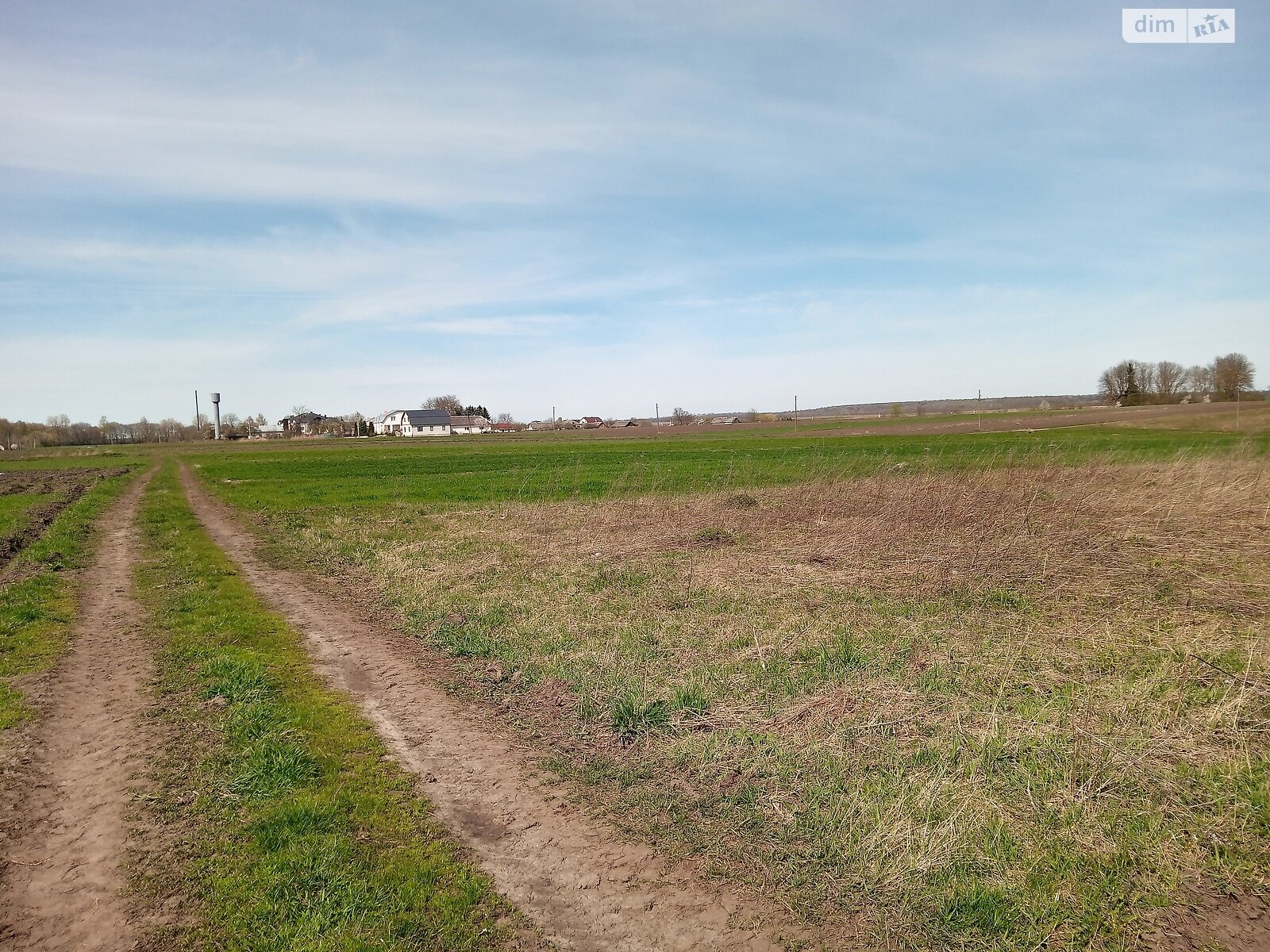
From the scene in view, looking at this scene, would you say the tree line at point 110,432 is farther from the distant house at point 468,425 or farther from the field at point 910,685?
the field at point 910,685

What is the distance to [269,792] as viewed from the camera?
553cm

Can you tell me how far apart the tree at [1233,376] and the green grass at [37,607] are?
118m

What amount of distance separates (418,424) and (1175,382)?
127291 mm

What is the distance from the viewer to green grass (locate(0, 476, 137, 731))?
324 inches

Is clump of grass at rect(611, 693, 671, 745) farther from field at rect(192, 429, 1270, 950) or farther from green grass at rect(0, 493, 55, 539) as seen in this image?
green grass at rect(0, 493, 55, 539)

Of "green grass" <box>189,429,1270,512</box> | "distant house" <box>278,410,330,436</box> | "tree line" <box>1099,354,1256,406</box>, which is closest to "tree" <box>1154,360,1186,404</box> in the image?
"tree line" <box>1099,354,1256,406</box>

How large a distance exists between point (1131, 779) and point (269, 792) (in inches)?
252

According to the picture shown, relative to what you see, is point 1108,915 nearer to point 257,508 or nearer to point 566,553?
point 566,553

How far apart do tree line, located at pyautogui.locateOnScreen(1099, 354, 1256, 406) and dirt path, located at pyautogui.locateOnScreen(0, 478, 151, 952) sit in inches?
4444

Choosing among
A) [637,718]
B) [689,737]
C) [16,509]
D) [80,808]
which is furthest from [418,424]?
[689,737]

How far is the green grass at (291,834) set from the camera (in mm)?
4066

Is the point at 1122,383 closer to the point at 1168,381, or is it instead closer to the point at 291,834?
the point at 1168,381

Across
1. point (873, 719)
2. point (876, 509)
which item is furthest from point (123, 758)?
point (876, 509)

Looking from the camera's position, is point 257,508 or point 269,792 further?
point 257,508
